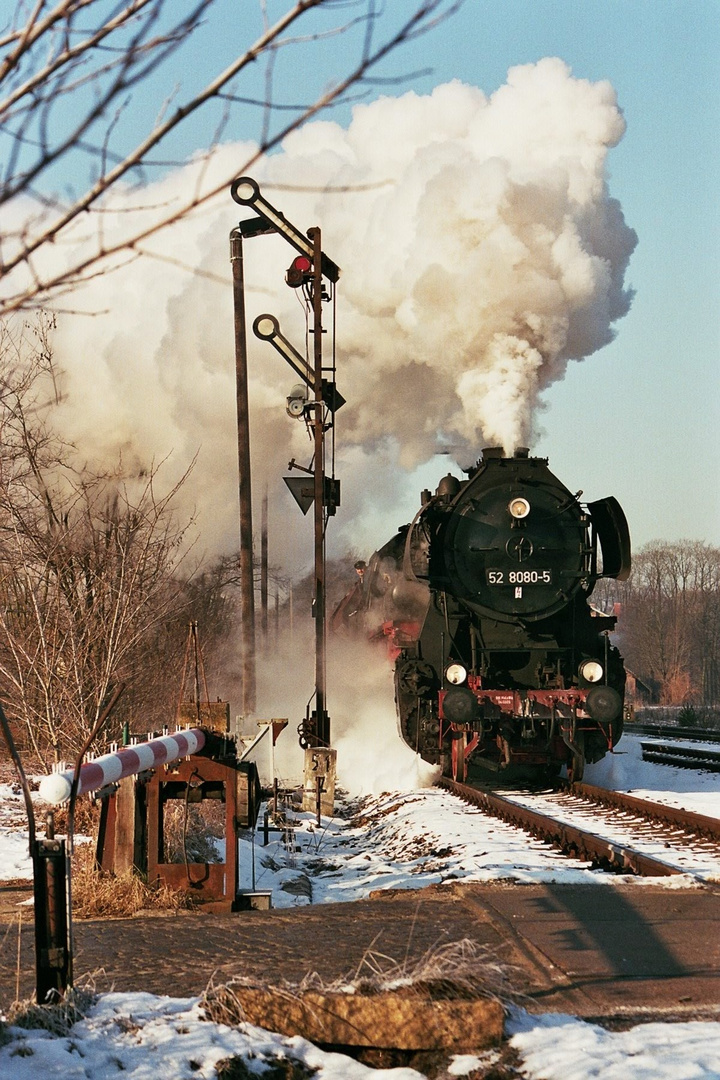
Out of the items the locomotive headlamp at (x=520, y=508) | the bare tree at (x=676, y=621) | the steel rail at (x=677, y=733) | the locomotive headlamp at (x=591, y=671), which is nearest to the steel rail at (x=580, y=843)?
the locomotive headlamp at (x=591, y=671)

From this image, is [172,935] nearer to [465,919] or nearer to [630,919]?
[465,919]

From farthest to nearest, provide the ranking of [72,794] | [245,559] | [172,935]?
[245,559], [172,935], [72,794]

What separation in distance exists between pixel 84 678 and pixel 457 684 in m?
4.60

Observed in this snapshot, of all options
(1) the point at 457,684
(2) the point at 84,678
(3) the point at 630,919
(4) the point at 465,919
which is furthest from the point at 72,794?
(1) the point at 457,684

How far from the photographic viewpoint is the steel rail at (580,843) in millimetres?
7850

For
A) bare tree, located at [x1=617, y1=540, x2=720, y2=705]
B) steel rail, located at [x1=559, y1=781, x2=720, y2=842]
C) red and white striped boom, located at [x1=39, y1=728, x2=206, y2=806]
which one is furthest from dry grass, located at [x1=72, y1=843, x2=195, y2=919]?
bare tree, located at [x1=617, y1=540, x2=720, y2=705]

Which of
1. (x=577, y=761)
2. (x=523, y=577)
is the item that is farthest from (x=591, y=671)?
(x=523, y=577)

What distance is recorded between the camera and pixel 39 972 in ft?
14.5

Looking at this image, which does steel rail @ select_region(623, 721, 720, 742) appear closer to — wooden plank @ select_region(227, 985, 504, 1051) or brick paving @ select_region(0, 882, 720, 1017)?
brick paving @ select_region(0, 882, 720, 1017)

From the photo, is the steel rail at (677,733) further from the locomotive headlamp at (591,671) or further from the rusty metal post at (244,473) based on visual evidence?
the locomotive headlamp at (591,671)

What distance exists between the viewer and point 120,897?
7.17 m

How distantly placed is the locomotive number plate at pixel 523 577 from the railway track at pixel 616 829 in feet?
→ 7.94

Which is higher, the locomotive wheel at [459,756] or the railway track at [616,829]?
the locomotive wheel at [459,756]

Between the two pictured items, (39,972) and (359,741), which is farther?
(359,741)
